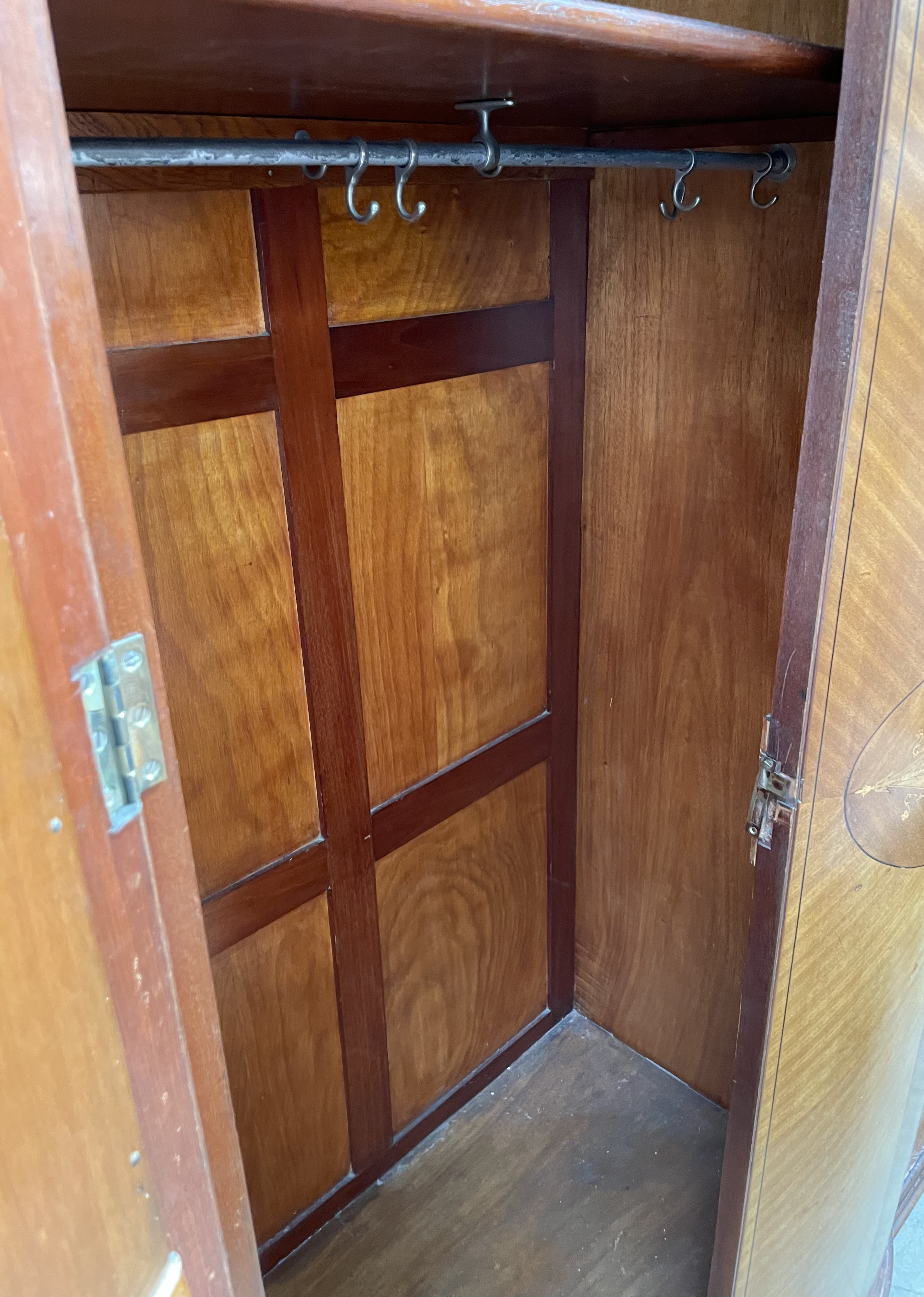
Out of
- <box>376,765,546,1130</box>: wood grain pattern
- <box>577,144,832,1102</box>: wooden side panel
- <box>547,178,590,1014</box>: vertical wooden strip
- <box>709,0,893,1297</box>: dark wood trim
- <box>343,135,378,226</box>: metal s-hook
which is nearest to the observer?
<box>709,0,893,1297</box>: dark wood trim

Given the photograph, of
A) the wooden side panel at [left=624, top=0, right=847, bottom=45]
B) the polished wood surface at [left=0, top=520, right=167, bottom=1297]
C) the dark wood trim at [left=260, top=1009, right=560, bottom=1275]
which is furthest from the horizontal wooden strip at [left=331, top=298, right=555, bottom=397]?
the dark wood trim at [left=260, top=1009, right=560, bottom=1275]

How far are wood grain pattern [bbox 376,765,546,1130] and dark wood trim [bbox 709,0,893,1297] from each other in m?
0.63

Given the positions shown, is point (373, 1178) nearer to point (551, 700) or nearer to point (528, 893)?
point (528, 893)

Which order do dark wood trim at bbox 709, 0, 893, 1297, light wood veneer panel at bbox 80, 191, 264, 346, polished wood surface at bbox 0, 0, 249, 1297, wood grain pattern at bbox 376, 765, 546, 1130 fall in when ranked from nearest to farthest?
polished wood surface at bbox 0, 0, 249, 1297 < dark wood trim at bbox 709, 0, 893, 1297 < light wood veneer panel at bbox 80, 191, 264, 346 < wood grain pattern at bbox 376, 765, 546, 1130

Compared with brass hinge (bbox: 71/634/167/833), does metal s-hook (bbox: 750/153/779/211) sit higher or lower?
higher

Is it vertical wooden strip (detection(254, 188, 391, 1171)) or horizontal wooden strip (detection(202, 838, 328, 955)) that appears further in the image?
horizontal wooden strip (detection(202, 838, 328, 955))

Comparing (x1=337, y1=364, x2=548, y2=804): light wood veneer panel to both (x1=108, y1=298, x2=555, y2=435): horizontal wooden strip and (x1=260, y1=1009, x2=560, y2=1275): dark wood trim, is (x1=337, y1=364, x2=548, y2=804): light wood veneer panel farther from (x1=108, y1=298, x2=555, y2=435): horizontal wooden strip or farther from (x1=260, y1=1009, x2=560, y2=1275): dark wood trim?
(x1=260, y1=1009, x2=560, y2=1275): dark wood trim

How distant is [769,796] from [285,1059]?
2.86 ft

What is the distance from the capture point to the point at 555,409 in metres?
1.42

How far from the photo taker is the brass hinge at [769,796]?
2.68 ft

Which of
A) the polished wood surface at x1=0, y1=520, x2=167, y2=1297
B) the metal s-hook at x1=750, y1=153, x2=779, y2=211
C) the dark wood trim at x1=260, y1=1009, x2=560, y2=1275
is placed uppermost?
the metal s-hook at x1=750, y1=153, x2=779, y2=211

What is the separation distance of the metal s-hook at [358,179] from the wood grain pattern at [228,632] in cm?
28

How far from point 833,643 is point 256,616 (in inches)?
26.4

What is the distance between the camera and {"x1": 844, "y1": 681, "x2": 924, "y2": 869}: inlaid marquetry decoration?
873mm
